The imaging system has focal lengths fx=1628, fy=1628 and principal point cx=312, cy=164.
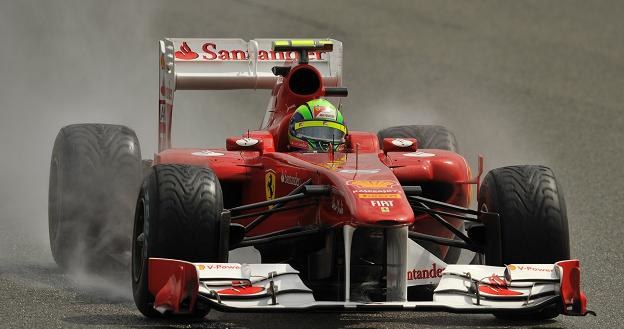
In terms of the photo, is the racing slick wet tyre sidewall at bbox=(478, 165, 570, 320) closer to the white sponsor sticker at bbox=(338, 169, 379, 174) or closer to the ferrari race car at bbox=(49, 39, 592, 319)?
the ferrari race car at bbox=(49, 39, 592, 319)

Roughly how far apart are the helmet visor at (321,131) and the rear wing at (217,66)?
6.95 ft

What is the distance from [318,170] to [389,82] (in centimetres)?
1396

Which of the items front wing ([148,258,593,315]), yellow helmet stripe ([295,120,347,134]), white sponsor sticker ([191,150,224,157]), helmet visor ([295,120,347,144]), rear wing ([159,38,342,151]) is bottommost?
front wing ([148,258,593,315])

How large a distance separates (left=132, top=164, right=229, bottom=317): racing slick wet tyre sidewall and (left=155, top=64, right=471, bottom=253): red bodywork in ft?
2.68

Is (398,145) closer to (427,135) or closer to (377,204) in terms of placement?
(427,135)

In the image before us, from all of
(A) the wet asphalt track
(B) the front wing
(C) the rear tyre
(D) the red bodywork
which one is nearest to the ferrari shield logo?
(D) the red bodywork

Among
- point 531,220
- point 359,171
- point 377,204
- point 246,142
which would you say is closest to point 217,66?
point 246,142

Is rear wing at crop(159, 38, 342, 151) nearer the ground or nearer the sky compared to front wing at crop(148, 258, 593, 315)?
nearer the sky

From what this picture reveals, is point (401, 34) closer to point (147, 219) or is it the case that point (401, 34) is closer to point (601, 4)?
point (601, 4)

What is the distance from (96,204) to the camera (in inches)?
540

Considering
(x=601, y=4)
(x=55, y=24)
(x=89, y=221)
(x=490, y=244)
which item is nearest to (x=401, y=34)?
(x=601, y=4)

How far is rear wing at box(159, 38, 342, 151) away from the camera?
592 inches

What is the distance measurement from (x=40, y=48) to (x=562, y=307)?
1606 centimetres

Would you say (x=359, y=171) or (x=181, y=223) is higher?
(x=359, y=171)
